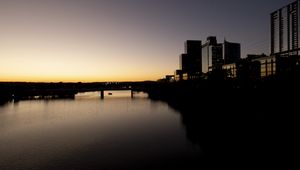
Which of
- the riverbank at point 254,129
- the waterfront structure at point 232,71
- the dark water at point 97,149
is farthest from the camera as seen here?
the waterfront structure at point 232,71

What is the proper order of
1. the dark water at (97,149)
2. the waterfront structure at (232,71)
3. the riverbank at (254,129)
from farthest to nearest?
the waterfront structure at (232,71) → the riverbank at (254,129) → the dark water at (97,149)

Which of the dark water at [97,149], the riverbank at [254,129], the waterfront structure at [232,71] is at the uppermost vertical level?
the waterfront structure at [232,71]

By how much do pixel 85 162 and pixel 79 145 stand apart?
896 centimetres

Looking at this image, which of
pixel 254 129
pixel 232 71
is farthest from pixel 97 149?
pixel 232 71

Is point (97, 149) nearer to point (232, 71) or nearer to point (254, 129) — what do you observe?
point (254, 129)

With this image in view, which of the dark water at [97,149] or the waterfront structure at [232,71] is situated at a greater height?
the waterfront structure at [232,71]

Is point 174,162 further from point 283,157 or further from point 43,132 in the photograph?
point 43,132

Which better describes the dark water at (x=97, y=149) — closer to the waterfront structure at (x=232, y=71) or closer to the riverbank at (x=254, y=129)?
the riverbank at (x=254, y=129)

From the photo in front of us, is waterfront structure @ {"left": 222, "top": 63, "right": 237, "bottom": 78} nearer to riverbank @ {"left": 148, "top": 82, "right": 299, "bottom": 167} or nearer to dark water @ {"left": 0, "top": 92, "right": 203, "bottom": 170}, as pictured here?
riverbank @ {"left": 148, "top": 82, "right": 299, "bottom": 167}

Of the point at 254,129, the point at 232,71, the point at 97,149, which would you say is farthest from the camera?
the point at 232,71

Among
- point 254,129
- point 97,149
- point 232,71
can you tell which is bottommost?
point 97,149

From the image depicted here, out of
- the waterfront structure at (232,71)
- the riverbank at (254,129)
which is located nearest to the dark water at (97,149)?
the riverbank at (254,129)

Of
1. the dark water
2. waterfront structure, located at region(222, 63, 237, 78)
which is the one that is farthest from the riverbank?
waterfront structure, located at region(222, 63, 237, 78)

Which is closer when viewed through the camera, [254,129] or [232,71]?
[254,129]
